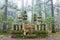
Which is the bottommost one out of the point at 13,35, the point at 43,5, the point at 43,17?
the point at 13,35

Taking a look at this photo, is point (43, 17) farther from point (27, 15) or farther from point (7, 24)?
point (7, 24)

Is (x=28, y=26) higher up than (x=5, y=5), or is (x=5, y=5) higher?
(x=5, y=5)

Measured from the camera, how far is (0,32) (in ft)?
15.6

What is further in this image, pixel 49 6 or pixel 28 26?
pixel 49 6

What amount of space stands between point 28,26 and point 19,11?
2.03 feet

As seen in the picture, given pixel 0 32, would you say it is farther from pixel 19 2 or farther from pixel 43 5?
pixel 43 5

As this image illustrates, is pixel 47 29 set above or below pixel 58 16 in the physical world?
below

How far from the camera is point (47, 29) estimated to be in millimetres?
4684

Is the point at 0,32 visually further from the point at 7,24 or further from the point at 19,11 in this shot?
the point at 19,11

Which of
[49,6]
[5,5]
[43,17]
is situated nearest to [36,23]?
[43,17]

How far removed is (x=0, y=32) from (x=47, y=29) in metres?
1.18

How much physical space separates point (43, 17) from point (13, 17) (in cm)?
77

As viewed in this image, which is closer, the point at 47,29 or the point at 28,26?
the point at 28,26

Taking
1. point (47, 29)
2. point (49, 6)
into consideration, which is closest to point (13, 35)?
point (47, 29)
